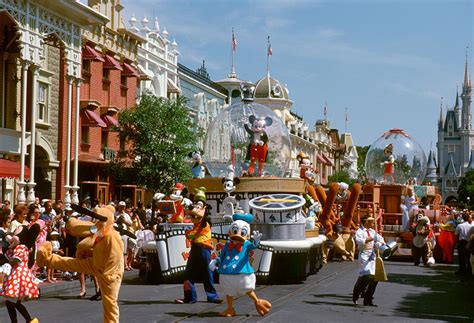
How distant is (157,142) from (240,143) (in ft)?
49.6

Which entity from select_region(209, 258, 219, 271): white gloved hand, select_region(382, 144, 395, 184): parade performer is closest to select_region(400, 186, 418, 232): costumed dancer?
select_region(382, 144, 395, 184): parade performer

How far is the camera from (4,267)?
33.3 ft

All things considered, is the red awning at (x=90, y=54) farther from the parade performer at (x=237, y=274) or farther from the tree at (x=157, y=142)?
the parade performer at (x=237, y=274)

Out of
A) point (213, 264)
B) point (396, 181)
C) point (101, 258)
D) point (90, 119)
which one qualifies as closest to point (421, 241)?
point (396, 181)

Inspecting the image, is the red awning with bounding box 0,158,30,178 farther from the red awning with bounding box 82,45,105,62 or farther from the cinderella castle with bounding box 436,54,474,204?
the cinderella castle with bounding box 436,54,474,204

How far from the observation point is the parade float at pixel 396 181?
27.2 m

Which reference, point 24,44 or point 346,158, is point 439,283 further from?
point 346,158

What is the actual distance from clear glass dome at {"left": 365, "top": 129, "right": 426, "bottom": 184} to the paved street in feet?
40.8

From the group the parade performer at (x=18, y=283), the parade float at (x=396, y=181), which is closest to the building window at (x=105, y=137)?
the parade float at (x=396, y=181)

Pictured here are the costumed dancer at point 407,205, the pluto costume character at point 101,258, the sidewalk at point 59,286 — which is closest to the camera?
the pluto costume character at point 101,258

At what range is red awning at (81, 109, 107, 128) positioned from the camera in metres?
32.8

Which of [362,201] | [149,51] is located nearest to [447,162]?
[149,51]

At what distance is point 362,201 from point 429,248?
3.47 meters

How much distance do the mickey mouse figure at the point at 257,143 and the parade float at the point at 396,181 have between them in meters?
8.94
